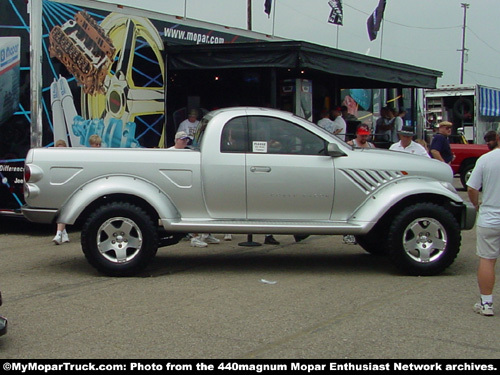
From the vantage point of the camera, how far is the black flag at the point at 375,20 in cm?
2061

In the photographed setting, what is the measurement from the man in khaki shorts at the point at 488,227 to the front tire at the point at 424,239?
1.36m

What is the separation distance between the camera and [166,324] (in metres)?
5.59

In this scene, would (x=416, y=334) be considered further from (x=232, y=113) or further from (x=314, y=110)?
(x=314, y=110)

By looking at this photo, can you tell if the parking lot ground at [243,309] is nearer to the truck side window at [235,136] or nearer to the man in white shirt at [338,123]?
the truck side window at [235,136]

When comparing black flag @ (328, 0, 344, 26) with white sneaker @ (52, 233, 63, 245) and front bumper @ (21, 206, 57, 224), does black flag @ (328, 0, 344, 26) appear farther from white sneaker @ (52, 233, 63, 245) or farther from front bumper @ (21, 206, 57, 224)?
front bumper @ (21, 206, 57, 224)

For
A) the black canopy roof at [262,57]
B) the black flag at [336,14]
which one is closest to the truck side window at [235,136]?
the black canopy roof at [262,57]

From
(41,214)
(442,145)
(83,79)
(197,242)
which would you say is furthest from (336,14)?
(41,214)

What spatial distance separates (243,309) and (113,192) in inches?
86.8

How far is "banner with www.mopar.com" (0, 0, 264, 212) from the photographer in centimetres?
1001

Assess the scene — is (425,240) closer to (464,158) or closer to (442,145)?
(442,145)

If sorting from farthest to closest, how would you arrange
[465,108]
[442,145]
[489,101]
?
1. [489,101]
2. [465,108]
3. [442,145]

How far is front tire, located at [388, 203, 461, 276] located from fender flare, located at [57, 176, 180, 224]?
2.57 metres

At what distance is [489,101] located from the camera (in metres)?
24.4
